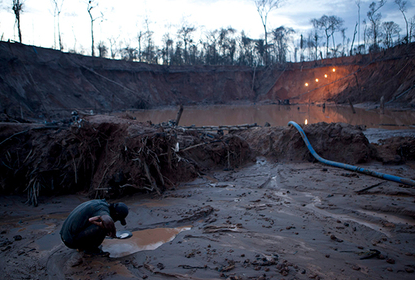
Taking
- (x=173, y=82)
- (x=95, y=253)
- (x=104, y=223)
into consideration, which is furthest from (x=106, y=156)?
(x=173, y=82)

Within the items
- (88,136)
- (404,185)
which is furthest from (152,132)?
(404,185)

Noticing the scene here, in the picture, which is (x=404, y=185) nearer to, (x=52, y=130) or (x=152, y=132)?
(x=152, y=132)

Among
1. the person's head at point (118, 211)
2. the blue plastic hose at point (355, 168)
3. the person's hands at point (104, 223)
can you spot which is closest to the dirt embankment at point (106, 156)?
the blue plastic hose at point (355, 168)

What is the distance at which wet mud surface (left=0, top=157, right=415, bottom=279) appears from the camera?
2.92 m

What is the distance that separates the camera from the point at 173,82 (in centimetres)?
4622

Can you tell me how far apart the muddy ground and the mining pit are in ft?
0.07

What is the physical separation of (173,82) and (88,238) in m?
44.6

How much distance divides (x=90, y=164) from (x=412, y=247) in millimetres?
6647

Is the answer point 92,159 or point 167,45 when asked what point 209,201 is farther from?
point 167,45

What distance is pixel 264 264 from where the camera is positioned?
2.92m

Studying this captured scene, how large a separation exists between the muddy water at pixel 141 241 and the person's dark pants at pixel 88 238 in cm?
30

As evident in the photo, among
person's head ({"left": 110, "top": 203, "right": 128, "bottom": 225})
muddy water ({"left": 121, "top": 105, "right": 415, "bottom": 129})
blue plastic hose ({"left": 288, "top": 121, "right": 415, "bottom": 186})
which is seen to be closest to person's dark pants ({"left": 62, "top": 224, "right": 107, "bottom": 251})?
person's head ({"left": 110, "top": 203, "right": 128, "bottom": 225})

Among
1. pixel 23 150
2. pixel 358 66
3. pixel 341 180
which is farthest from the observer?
pixel 358 66

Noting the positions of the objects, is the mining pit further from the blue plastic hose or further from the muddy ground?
the blue plastic hose
